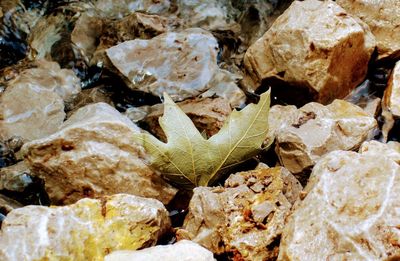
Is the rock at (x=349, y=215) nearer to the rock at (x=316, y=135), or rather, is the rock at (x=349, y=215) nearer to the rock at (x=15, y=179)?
the rock at (x=316, y=135)

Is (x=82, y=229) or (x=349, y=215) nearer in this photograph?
(x=349, y=215)

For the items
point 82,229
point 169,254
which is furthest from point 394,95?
point 82,229

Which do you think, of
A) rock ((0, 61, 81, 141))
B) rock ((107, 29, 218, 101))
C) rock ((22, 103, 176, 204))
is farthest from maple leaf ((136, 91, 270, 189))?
rock ((0, 61, 81, 141))

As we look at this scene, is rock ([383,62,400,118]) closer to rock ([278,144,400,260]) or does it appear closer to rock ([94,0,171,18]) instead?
rock ([278,144,400,260])

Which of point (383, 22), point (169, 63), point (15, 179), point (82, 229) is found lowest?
point (15, 179)

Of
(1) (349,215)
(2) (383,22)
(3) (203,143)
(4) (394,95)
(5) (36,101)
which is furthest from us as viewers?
(5) (36,101)

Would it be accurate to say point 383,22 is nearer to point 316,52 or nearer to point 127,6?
point 316,52

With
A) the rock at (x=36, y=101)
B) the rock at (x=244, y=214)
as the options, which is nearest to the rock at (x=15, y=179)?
the rock at (x=36, y=101)
